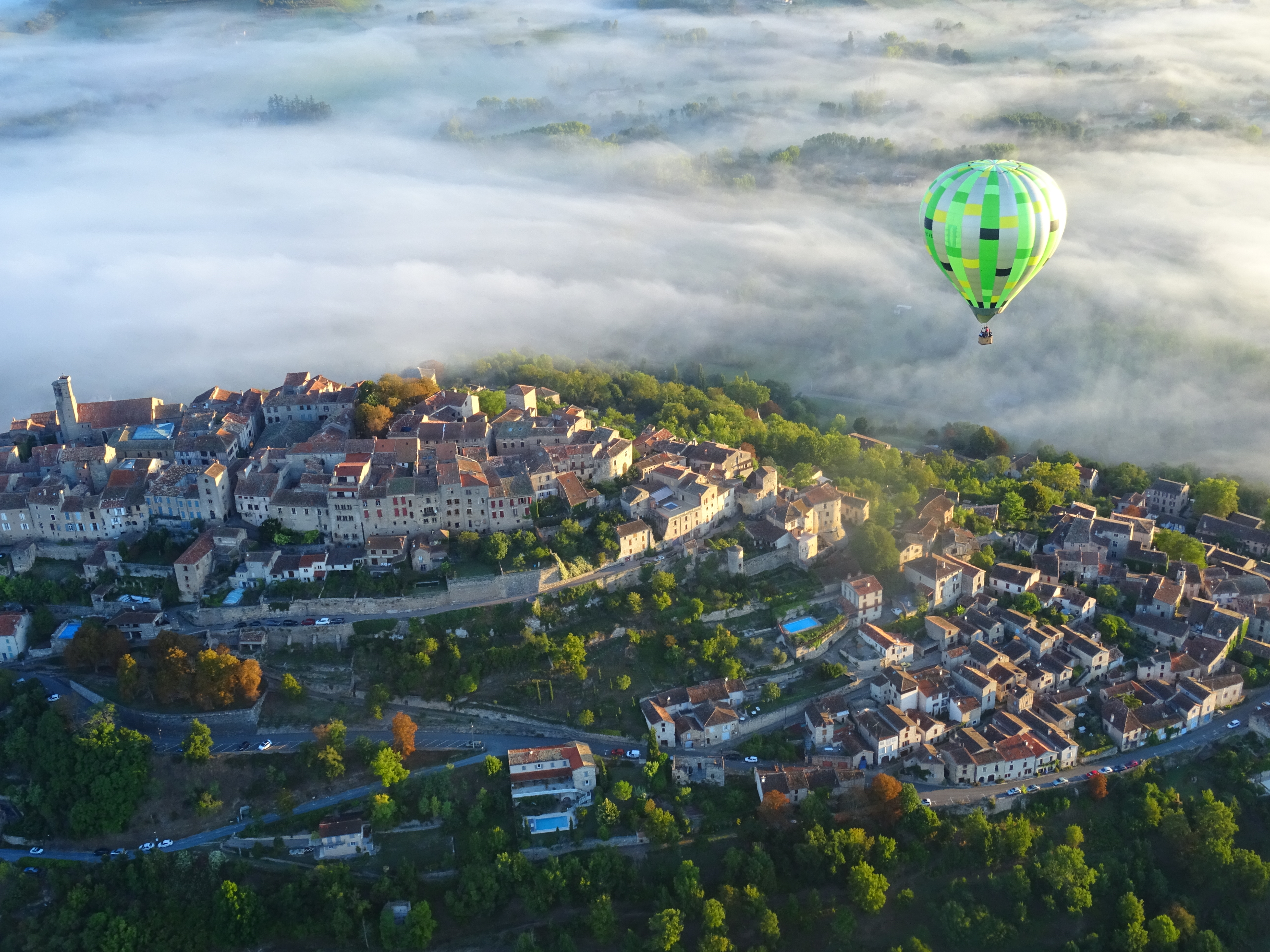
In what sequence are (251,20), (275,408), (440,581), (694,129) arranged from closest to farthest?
1. (440,581)
2. (275,408)
3. (251,20)
4. (694,129)

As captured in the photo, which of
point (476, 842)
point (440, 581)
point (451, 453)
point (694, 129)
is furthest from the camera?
point (694, 129)

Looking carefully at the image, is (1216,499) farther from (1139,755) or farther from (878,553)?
(878,553)

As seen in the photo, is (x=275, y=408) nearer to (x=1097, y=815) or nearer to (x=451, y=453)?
(x=451, y=453)

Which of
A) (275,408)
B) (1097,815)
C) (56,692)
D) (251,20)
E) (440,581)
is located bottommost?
(1097,815)

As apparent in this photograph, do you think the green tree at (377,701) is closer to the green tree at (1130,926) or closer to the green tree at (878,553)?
the green tree at (878,553)

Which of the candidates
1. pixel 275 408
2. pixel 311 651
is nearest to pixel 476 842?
pixel 311 651

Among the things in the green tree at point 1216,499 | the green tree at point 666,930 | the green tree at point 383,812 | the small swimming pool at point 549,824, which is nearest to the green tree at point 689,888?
the green tree at point 666,930
